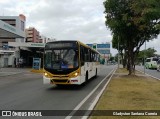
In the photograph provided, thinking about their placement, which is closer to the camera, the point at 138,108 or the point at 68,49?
the point at 138,108

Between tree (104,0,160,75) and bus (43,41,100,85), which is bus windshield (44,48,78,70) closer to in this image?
bus (43,41,100,85)

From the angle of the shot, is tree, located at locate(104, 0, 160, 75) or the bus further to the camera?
tree, located at locate(104, 0, 160, 75)

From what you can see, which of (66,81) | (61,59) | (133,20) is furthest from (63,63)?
(133,20)

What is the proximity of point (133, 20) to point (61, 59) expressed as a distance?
13.8 metres

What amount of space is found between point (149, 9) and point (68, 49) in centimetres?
1167

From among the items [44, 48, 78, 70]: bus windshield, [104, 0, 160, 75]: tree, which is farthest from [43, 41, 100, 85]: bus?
[104, 0, 160, 75]: tree

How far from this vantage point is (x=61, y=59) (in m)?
20.0

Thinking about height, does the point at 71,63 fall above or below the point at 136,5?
below

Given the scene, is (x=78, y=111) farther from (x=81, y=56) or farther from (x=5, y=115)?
(x=81, y=56)

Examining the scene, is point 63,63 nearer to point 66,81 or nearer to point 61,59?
point 61,59

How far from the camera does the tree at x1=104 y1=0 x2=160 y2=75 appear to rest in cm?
2974

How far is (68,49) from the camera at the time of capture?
66.5 feet

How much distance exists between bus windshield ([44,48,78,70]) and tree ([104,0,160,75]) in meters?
11.2

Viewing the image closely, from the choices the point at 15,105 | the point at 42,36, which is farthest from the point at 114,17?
the point at 42,36
